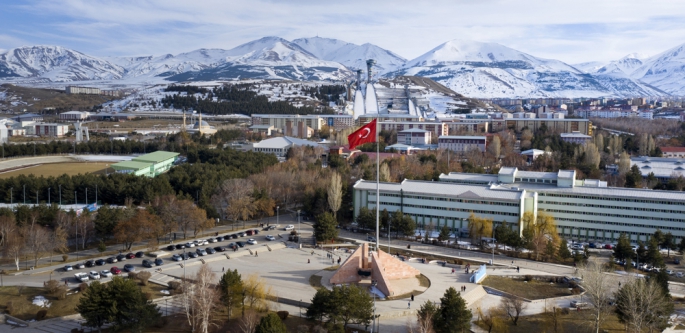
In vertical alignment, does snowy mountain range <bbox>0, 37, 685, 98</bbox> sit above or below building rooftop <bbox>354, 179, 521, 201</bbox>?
above

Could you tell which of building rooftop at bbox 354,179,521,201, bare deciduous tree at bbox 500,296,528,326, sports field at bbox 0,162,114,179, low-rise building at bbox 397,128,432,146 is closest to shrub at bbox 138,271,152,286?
bare deciduous tree at bbox 500,296,528,326

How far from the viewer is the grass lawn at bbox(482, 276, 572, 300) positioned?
14673 mm

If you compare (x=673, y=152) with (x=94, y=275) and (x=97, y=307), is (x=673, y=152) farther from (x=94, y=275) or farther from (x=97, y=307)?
(x=97, y=307)

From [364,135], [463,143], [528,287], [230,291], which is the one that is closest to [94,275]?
[230,291]

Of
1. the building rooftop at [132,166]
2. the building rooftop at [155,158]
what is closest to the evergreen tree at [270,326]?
the building rooftop at [132,166]

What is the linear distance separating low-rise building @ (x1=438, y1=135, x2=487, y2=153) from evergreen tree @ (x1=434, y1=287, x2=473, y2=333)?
31181 millimetres

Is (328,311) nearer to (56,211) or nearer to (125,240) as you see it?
(125,240)

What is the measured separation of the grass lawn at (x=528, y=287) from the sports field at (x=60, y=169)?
24324 millimetres

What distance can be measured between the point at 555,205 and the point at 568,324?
10.1m

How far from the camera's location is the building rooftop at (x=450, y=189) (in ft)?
68.7

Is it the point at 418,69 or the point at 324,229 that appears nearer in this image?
the point at 324,229

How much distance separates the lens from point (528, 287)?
1523cm

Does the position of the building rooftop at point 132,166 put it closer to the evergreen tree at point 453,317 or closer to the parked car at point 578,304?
the evergreen tree at point 453,317

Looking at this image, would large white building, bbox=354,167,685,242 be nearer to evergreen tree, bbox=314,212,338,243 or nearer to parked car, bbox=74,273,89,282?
evergreen tree, bbox=314,212,338,243
